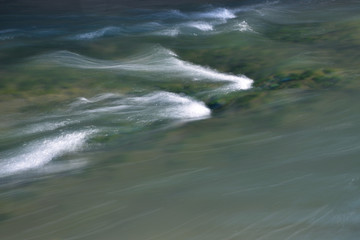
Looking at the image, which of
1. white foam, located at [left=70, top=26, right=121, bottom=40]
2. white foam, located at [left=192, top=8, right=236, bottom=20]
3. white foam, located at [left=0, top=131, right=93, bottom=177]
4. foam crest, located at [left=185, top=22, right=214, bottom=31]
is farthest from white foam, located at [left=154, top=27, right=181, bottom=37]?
white foam, located at [left=0, top=131, right=93, bottom=177]

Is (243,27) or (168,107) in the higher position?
(243,27)

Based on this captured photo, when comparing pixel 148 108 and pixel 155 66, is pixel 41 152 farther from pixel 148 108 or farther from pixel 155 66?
pixel 155 66

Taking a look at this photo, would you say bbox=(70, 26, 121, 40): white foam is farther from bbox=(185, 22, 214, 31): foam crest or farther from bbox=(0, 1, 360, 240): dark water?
bbox=(185, 22, 214, 31): foam crest

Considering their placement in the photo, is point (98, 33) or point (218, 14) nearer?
point (98, 33)

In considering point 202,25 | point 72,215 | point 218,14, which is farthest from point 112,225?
point 218,14

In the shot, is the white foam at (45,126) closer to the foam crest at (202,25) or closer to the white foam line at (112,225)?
the white foam line at (112,225)

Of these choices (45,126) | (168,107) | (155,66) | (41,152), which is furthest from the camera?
(155,66)
